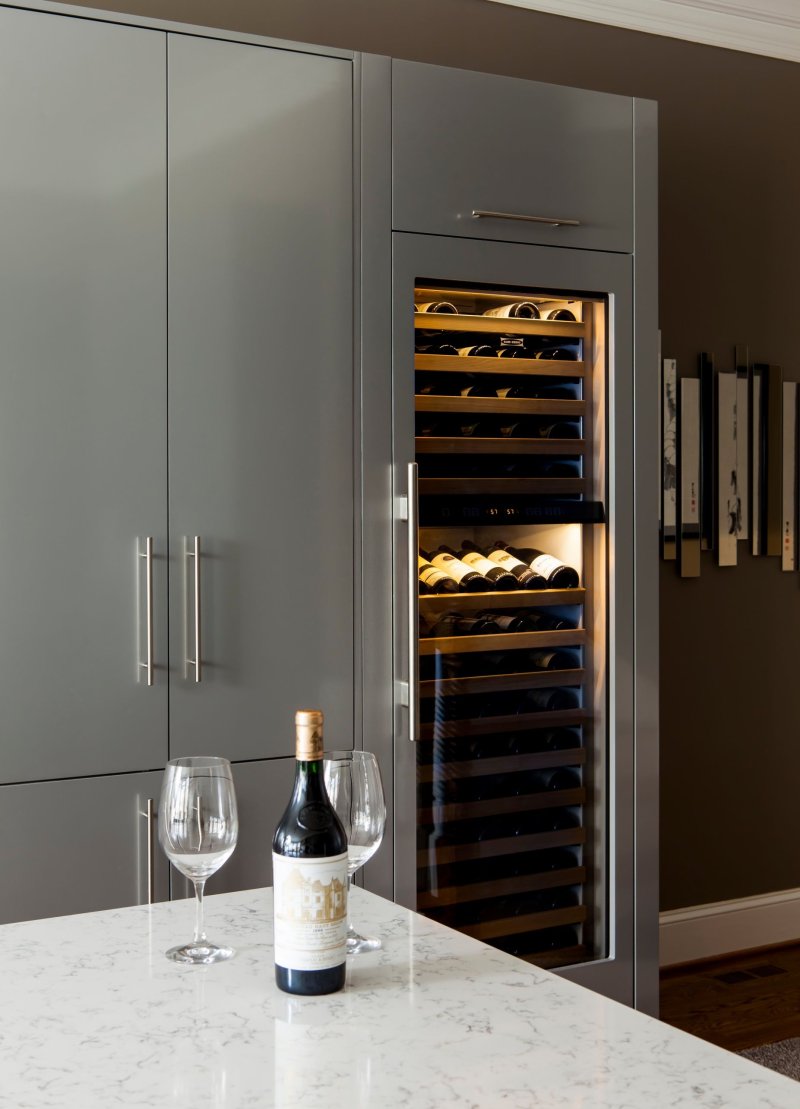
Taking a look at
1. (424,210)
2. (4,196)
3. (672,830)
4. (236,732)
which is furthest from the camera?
(672,830)

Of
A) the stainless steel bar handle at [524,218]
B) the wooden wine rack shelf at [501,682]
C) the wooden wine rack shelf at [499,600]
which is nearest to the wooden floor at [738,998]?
the wooden wine rack shelf at [501,682]

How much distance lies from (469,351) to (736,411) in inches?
58.7

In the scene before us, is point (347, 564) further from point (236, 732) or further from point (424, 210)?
point (424, 210)

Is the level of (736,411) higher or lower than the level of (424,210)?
lower

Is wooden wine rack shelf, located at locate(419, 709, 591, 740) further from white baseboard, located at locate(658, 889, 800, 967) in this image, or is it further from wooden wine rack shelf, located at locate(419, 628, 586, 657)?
white baseboard, located at locate(658, 889, 800, 967)

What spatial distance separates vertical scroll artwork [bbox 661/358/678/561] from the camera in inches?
145

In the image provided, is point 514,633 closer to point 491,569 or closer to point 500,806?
point 491,569

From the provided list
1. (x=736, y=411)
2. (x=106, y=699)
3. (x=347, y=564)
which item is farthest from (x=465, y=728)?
(x=736, y=411)

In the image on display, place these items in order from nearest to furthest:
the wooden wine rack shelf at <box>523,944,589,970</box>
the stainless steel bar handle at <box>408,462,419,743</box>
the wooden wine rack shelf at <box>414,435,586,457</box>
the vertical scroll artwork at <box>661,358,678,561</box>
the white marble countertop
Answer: the white marble countertop → the stainless steel bar handle at <box>408,462,419,743</box> → the wooden wine rack shelf at <box>414,435,586,457</box> → the wooden wine rack shelf at <box>523,944,589,970</box> → the vertical scroll artwork at <box>661,358,678,561</box>

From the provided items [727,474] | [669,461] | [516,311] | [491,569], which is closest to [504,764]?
[491,569]

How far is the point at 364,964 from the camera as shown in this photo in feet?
3.76

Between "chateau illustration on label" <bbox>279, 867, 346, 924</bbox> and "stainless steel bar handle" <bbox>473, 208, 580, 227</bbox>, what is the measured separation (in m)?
1.93

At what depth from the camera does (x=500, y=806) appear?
8.99 ft

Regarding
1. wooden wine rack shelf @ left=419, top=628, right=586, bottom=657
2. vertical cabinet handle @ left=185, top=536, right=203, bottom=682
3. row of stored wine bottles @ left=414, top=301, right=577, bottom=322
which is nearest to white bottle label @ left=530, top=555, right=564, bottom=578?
wooden wine rack shelf @ left=419, top=628, right=586, bottom=657
